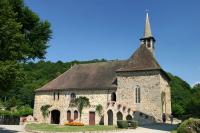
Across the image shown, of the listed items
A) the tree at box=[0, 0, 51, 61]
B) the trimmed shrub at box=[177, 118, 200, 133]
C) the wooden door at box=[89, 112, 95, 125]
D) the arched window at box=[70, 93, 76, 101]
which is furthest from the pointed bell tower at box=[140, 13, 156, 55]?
the trimmed shrub at box=[177, 118, 200, 133]

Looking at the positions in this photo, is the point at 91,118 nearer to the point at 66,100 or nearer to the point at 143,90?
the point at 66,100

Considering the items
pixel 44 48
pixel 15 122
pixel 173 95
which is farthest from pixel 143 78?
pixel 173 95

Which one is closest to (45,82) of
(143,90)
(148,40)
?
(148,40)

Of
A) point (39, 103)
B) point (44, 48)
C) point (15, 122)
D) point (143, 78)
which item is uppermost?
point (44, 48)

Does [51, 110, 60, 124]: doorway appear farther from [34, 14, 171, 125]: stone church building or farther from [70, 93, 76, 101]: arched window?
[70, 93, 76, 101]: arched window

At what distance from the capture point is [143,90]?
113 ft

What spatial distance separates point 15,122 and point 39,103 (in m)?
4.36

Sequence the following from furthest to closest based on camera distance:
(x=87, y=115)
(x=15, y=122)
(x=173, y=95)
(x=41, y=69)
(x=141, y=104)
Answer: (x=41, y=69) < (x=173, y=95) < (x=15, y=122) < (x=87, y=115) < (x=141, y=104)

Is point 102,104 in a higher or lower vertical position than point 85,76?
lower

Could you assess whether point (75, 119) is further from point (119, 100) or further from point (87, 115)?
point (119, 100)

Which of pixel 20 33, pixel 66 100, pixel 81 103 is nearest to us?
pixel 20 33

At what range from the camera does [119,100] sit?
1396 inches

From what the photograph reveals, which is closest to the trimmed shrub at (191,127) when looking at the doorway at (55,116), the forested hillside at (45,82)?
the doorway at (55,116)

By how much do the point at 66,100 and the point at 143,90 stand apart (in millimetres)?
11331
